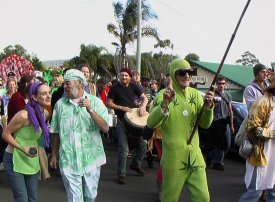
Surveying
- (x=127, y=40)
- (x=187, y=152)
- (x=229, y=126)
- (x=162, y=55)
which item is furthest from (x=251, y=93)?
(x=162, y=55)

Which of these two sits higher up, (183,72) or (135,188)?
(183,72)

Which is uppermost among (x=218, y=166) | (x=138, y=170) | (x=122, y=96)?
(x=122, y=96)

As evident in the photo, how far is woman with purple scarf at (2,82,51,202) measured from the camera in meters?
4.28

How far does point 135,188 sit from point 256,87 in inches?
94.0

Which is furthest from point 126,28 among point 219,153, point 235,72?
point 219,153

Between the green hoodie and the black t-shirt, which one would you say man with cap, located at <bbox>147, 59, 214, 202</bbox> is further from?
the black t-shirt

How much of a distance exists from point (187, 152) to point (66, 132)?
116cm

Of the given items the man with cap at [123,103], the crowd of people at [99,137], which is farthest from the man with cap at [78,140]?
the man with cap at [123,103]

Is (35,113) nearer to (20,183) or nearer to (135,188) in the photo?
(20,183)

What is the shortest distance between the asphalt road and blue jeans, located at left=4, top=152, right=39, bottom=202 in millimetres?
1709

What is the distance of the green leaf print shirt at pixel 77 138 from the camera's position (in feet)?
13.6

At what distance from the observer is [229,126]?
8.50 metres

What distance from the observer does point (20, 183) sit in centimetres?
430

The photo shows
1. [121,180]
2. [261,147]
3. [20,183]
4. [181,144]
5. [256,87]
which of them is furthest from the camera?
[121,180]
